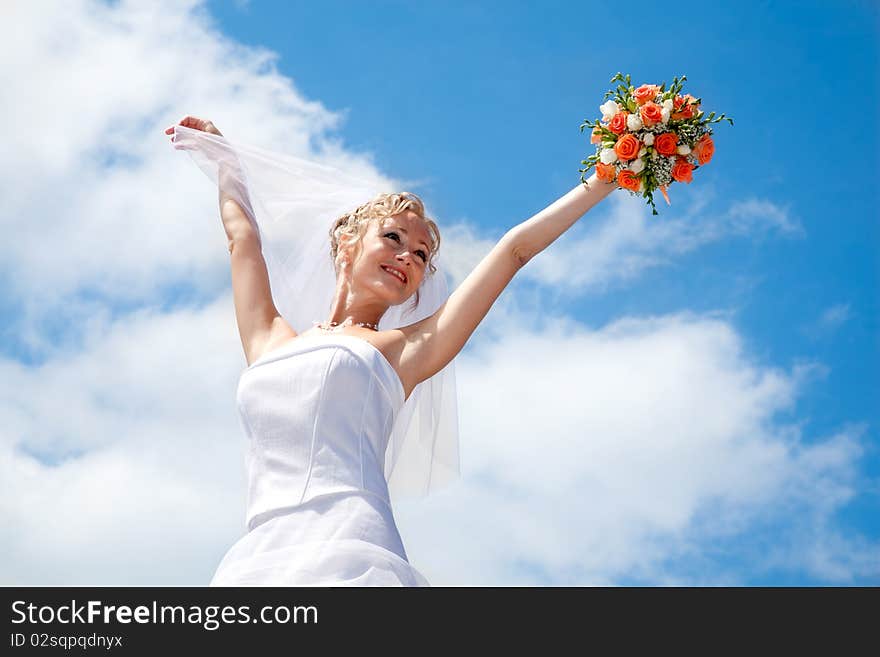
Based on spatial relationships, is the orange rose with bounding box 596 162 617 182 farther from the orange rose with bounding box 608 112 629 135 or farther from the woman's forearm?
the orange rose with bounding box 608 112 629 135

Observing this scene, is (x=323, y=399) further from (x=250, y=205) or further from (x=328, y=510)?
(x=250, y=205)

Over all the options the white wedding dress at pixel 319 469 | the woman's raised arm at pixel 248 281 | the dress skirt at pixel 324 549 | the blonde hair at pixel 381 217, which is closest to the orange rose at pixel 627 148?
the blonde hair at pixel 381 217

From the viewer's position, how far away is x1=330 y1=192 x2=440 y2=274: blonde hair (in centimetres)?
688

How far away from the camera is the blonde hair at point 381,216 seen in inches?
271

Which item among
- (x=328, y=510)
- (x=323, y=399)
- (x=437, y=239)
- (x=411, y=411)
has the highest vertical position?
(x=437, y=239)

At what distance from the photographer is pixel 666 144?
6.38 m

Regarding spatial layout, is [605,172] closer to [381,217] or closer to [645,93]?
[645,93]

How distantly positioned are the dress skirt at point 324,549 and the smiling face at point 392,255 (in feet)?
5.04

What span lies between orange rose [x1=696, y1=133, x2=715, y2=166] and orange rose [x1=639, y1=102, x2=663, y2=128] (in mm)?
285

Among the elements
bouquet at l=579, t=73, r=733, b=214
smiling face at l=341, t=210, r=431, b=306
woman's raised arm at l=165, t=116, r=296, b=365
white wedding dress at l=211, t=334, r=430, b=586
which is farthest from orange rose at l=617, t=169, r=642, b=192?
woman's raised arm at l=165, t=116, r=296, b=365

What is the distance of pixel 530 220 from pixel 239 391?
2.00 meters

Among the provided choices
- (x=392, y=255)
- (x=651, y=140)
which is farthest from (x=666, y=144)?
(x=392, y=255)
